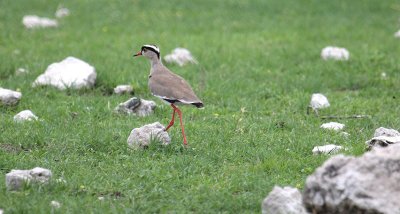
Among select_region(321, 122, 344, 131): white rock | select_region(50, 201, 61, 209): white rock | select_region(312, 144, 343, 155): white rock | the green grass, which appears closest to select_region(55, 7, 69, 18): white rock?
the green grass

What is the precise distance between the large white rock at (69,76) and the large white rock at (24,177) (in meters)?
4.10

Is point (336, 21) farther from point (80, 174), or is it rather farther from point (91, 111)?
point (80, 174)

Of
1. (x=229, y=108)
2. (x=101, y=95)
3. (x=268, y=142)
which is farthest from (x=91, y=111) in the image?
(x=268, y=142)

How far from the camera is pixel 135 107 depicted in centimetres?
960

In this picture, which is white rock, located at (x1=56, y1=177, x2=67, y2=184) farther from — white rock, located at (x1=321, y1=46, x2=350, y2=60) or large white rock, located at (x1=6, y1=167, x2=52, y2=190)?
white rock, located at (x1=321, y1=46, x2=350, y2=60)

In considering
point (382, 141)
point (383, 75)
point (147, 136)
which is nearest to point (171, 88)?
point (147, 136)

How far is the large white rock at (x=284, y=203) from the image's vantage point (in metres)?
5.74

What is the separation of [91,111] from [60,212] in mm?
3612

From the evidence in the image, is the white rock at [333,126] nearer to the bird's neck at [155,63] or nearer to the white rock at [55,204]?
the bird's neck at [155,63]

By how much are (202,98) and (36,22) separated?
6.26 meters

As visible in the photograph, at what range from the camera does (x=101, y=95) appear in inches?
423

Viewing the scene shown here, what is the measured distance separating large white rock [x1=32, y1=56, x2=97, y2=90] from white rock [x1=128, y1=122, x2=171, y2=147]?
2854 mm

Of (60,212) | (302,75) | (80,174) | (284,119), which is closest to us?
(60,212)

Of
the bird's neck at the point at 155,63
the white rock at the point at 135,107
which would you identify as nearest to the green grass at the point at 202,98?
the white rock at the point at 135,107
